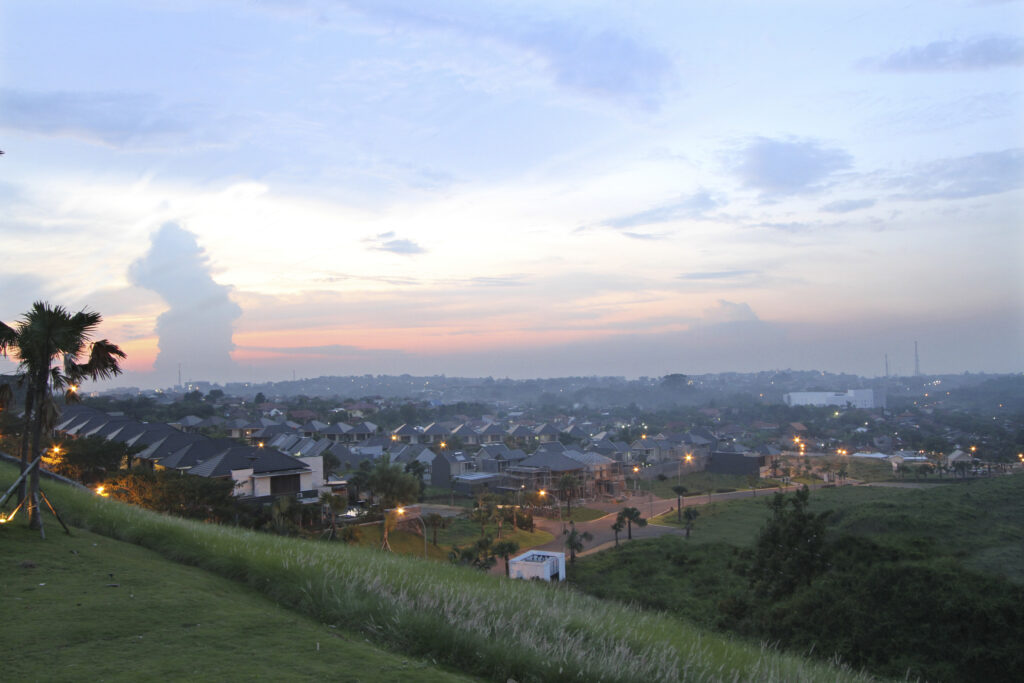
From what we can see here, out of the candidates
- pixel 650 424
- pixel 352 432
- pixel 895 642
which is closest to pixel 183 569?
pixel 895 642

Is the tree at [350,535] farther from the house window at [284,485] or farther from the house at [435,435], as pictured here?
the house at [435,435]

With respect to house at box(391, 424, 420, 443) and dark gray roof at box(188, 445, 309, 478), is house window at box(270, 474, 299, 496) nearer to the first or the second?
dark gray roof at box(188, 445, 309, 478)

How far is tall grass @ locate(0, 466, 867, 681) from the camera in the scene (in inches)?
213

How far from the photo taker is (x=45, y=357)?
29.5 feet

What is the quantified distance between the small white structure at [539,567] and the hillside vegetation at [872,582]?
138 centimetres

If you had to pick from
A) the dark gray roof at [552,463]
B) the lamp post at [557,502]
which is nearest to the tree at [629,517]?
the lamp post at [557,502]

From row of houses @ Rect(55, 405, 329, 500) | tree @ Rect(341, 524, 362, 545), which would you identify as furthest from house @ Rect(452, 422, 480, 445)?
tree @ Rect(341, 524, 362, 545)

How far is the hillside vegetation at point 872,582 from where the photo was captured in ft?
39.9

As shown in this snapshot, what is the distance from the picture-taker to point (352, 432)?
77.8m

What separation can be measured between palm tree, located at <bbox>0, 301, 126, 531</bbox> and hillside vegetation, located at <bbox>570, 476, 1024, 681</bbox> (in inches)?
517

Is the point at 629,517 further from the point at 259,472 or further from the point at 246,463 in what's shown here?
the point at 246,463

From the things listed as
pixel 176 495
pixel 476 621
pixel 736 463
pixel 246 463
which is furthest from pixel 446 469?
pixel 476 621

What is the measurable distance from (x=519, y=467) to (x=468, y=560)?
23690 mm

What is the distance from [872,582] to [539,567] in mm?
9362
